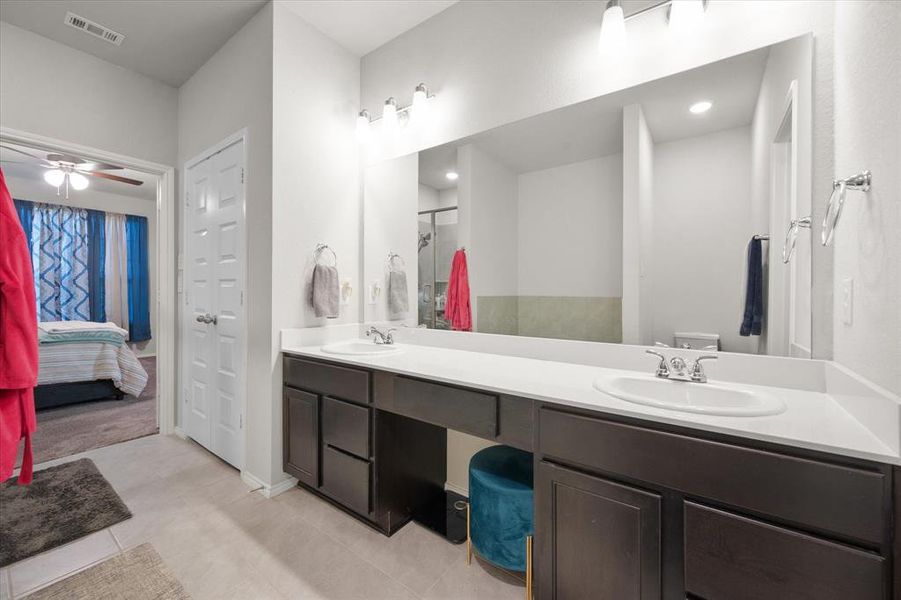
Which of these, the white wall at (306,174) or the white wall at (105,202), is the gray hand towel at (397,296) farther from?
the white wall at (105,202)

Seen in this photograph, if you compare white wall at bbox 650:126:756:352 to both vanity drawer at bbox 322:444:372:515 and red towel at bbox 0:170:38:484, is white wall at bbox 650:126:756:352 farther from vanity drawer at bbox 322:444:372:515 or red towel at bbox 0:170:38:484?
red towel at bbox 0:170:38:484

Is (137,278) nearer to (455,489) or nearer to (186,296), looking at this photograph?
(186,296)

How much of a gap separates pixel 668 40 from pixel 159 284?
11.5 ft

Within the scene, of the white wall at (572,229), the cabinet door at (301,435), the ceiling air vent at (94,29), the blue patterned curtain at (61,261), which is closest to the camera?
the white wall at (572,229)

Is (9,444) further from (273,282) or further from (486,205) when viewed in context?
(486,205)

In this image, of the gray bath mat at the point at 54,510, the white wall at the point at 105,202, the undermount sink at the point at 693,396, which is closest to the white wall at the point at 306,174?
the gray bath mat at the point at 54,510

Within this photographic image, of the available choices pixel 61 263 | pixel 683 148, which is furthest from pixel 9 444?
pixel 61 263

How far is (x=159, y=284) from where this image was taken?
287 cm

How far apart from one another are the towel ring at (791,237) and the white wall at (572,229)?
0.51m

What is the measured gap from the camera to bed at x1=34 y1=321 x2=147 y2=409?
3.45 metres

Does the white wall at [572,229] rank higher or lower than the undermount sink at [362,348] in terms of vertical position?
higher

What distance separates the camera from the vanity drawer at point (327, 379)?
1.69 m

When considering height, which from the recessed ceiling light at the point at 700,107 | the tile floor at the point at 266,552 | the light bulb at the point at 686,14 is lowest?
the tile floor at the point at 266,552

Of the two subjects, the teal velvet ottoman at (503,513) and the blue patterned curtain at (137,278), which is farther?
the blue patterned curtain at (137,278)
